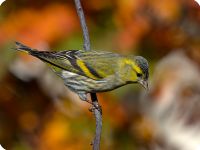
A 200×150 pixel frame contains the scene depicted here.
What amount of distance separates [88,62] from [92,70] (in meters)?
0.04

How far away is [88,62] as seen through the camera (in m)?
2.68

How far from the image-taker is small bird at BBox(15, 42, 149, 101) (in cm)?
261

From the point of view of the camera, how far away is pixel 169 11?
10.8 ft

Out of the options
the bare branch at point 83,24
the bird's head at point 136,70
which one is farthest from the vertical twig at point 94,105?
the bird's head at point 136,70

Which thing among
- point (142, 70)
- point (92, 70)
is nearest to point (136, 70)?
point (142, 70)

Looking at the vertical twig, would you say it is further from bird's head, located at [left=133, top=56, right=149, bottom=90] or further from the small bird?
bird's head, located at [left=133, top=56, right=149, bottom=90]

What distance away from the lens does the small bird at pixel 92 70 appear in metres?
2.61

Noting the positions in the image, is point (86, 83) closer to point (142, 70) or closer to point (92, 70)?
point (92, 70)

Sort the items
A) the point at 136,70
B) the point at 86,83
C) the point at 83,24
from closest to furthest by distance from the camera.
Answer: the point at 83,24 → the point at 136,70 → the point at 86,83

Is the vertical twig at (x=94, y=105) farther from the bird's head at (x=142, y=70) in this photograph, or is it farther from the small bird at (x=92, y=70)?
the bird's head at (x=142, y=70)

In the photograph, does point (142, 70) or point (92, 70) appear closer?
point (142, 70)

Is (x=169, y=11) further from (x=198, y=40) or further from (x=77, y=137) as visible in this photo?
(x=77, y=137)

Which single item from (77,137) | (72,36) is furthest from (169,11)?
(77,137)

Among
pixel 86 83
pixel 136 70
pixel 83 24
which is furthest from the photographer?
pixel 86 83
